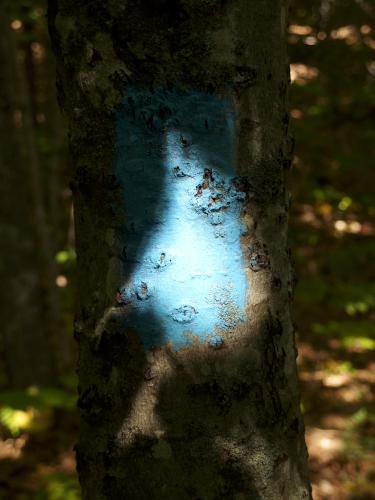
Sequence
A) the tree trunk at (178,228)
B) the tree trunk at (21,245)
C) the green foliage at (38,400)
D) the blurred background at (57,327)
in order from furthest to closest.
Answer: the tree trunk at (21,245)
the blurred background at (57,327)
the green foliage at (38,400)
the tree trunk at (178,228)

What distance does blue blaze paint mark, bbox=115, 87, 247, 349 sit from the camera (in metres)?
0.93

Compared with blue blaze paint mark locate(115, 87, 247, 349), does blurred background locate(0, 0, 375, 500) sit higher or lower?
lower

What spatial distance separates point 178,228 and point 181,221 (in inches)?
0.5

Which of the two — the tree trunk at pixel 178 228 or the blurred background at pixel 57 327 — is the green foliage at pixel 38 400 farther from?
the tree trunk at pixel 178 228

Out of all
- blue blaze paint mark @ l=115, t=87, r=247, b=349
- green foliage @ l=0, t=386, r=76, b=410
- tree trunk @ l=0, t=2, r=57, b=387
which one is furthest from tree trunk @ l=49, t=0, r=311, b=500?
tree trunk @ l=0, t=2, r=57, b=387

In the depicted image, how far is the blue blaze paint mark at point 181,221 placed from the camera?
0.93m

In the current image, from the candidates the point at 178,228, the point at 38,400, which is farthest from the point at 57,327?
the point at 178,228

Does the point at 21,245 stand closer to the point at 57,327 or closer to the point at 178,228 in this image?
the point at 57,327

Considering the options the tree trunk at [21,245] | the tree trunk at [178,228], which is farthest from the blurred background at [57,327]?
the tree trunk at [178,228]

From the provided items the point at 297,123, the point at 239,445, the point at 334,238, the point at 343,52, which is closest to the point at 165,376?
the point at 239,445

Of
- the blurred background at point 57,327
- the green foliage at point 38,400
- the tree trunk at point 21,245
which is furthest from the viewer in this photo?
the tree trunk at point 21,245

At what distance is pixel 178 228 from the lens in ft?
3.12

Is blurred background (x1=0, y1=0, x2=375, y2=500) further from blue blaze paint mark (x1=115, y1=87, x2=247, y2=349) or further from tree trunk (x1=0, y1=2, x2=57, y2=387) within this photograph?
blue blaze paint mark (x1=115, y1=87, x2=247, y2=349)

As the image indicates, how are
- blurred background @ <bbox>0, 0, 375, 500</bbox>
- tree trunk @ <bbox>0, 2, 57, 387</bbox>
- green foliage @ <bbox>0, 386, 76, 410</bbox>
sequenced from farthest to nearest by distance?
tree trunk @ <bbox>0, 2, 57, 387</bbox>
blurred background @ <bbox>0, 0, 375, 500</bbox>
green foliage @ <bbox>0, 386, 76, 410</bbox>
